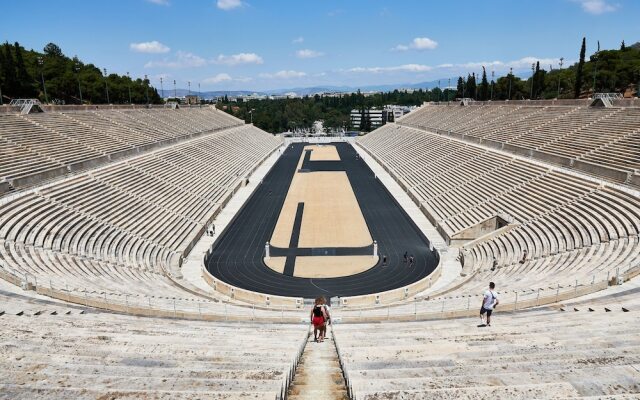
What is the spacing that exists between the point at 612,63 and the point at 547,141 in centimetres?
6131

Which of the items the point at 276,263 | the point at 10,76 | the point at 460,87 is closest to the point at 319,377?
the point at 276,263

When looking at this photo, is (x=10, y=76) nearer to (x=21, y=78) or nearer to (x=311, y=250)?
(x=21, y=78)

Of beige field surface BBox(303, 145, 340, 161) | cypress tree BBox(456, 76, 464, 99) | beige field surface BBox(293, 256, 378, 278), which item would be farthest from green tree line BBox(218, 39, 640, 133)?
beige field surface BBox(293, 256, 378, 278)

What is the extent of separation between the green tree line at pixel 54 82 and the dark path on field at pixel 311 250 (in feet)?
138

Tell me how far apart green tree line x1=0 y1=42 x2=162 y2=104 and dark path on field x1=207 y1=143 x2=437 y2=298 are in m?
42.0

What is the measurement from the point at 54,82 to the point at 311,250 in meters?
68.7

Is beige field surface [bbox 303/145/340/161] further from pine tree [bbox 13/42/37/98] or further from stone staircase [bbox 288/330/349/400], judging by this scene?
stone staircase [bbox 288/330/349/400]

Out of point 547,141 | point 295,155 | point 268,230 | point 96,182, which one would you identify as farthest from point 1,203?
point 295,155

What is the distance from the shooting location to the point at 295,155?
7625 cm

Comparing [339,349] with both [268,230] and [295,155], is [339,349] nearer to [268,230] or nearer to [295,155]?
[268,230]

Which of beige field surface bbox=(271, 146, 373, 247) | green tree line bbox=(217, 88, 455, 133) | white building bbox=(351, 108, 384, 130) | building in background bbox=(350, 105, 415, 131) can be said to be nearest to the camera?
beige field surface bbox=(271, 146, 373, 247)

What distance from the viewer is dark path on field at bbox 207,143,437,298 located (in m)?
21.0

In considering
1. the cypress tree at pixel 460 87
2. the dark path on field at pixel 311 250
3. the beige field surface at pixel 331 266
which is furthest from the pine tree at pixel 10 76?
the cypress tree at pixel 460 87

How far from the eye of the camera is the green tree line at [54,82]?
191 ft
